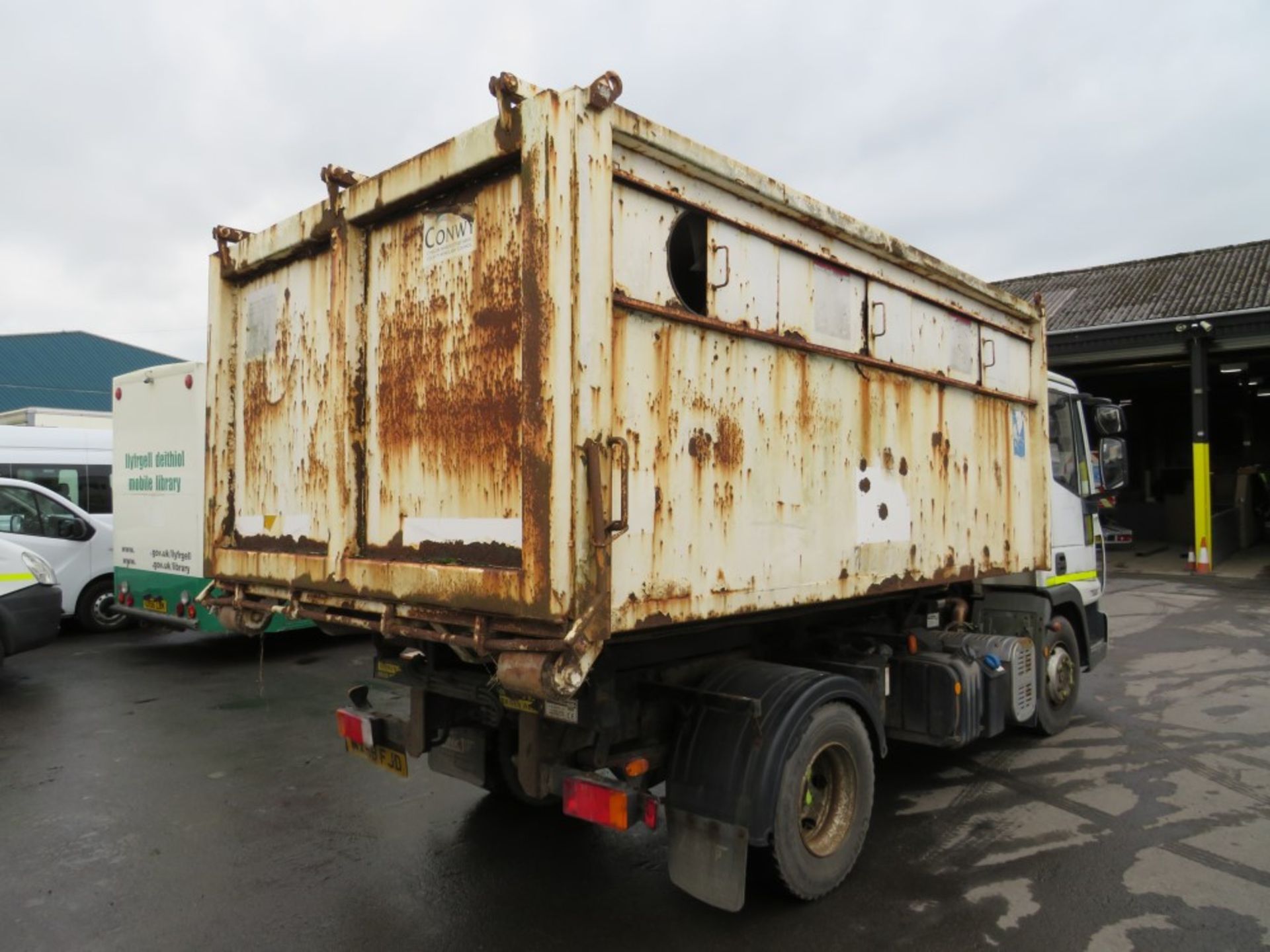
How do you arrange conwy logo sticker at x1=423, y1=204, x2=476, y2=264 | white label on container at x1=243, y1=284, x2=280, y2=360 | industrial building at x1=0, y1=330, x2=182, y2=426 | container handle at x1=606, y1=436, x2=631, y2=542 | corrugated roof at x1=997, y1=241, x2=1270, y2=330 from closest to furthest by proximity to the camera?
1. container handle at x1=606, y1=436, x2=631, y2=542
2. conwy logo sticker at x1=423, y1=204, x2=476, y2=264
3. white label on container at x1=243, y1=284, x2=280, y2=360
4. corrugated roof at x1=997, y1=241, x2=1270, y2=330
5. industrial building at x1=0, y1=330, x2=182, y2=426

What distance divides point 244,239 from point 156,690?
17.0 feet

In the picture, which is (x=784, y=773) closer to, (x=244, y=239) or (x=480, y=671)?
(x=480, y=671)

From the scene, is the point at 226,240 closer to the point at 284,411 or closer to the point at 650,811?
the point at 284,411

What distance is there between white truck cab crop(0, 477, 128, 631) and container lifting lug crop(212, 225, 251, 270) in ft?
22.4

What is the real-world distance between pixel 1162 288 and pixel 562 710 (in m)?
23.3

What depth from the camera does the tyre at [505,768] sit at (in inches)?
166

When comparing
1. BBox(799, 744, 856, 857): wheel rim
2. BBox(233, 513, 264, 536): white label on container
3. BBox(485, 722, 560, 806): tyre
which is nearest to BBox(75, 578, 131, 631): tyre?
BBox(233, 513, 264, 536): white label on container

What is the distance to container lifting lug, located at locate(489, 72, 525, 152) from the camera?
109 inches

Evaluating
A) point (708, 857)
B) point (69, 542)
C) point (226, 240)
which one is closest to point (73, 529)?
point (69, 542)

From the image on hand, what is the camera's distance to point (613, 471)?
2756mm

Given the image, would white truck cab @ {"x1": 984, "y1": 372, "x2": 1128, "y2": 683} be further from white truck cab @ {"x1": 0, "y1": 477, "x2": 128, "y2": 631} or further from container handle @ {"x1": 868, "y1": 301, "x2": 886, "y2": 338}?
white truck cab @ {"x1": 0, "y1": 477, "x2": 128, "y2": 631}

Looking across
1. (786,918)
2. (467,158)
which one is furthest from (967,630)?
(467,158)

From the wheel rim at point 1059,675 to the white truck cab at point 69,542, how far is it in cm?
963

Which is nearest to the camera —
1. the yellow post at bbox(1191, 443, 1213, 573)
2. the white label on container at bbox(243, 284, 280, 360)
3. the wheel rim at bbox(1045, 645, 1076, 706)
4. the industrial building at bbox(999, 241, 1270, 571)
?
the white label on container at bbox(243, 284, 280, 360)
